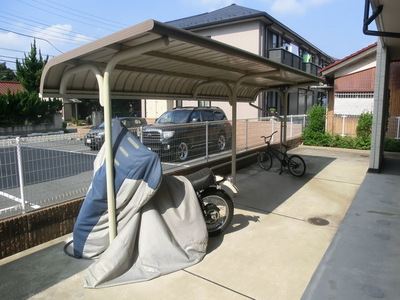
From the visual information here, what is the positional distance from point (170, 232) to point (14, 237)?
1748mm

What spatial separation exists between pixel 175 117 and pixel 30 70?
19.6 m

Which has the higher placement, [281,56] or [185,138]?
[281,56]

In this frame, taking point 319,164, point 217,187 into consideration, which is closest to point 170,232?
point 217,187

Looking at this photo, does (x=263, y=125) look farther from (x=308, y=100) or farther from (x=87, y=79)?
(x=308, y=100)

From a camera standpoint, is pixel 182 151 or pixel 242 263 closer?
pixel 242 263

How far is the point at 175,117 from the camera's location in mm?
9359

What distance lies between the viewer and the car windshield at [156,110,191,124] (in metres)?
9.18

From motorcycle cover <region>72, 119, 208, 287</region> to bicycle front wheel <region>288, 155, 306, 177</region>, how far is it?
13.8 ft

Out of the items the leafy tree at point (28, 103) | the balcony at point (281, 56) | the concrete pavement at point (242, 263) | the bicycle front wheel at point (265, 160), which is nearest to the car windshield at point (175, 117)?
the bicycle front wheel at point (265, 160)

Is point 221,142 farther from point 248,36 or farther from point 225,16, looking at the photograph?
point 225,16

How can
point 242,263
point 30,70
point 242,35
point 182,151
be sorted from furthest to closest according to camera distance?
point 30,70, point 242,35, point 182,151, point 242,263

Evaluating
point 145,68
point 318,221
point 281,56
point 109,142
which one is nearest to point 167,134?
point 145,68

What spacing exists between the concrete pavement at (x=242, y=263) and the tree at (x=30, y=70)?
23.7 m

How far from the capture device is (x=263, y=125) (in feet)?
31.8
